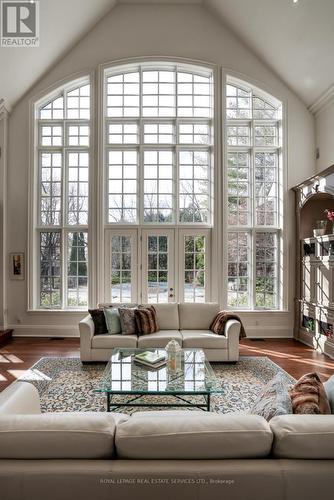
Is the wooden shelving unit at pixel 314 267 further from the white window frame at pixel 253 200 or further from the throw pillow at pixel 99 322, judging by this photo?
the throw pillow at pixel 99 322

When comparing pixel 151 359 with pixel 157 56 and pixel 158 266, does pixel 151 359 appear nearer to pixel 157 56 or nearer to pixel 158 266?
pixel 158 266

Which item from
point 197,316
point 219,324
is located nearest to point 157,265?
point 197,316

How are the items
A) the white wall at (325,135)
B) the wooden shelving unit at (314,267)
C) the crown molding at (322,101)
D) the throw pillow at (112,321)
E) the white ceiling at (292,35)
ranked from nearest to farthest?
the throw pillow at (112,321)
the white ceiling at (292,35)
the wooden shelving unit at (314,267)
the crown molding at (322,101)
the white wall at (325,135)

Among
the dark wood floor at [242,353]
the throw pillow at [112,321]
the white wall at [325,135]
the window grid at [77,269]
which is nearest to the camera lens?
the dark wood floor at [242,353]

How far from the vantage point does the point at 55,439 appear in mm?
1237

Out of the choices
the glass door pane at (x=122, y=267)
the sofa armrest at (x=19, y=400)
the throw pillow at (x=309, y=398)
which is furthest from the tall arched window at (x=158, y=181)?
the throw pillow at (x=309, y=398)

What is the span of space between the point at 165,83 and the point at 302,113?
2.96 metres

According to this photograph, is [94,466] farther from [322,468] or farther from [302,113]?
[302,113]

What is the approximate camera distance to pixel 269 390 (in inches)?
73.5

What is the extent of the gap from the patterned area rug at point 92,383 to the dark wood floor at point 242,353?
8.6 inches

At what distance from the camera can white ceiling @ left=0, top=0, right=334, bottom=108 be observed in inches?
191

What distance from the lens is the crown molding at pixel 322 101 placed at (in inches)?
216

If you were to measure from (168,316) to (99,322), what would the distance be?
3.69 ft

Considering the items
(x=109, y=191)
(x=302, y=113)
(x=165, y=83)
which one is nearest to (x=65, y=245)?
(x=109, y=191)
